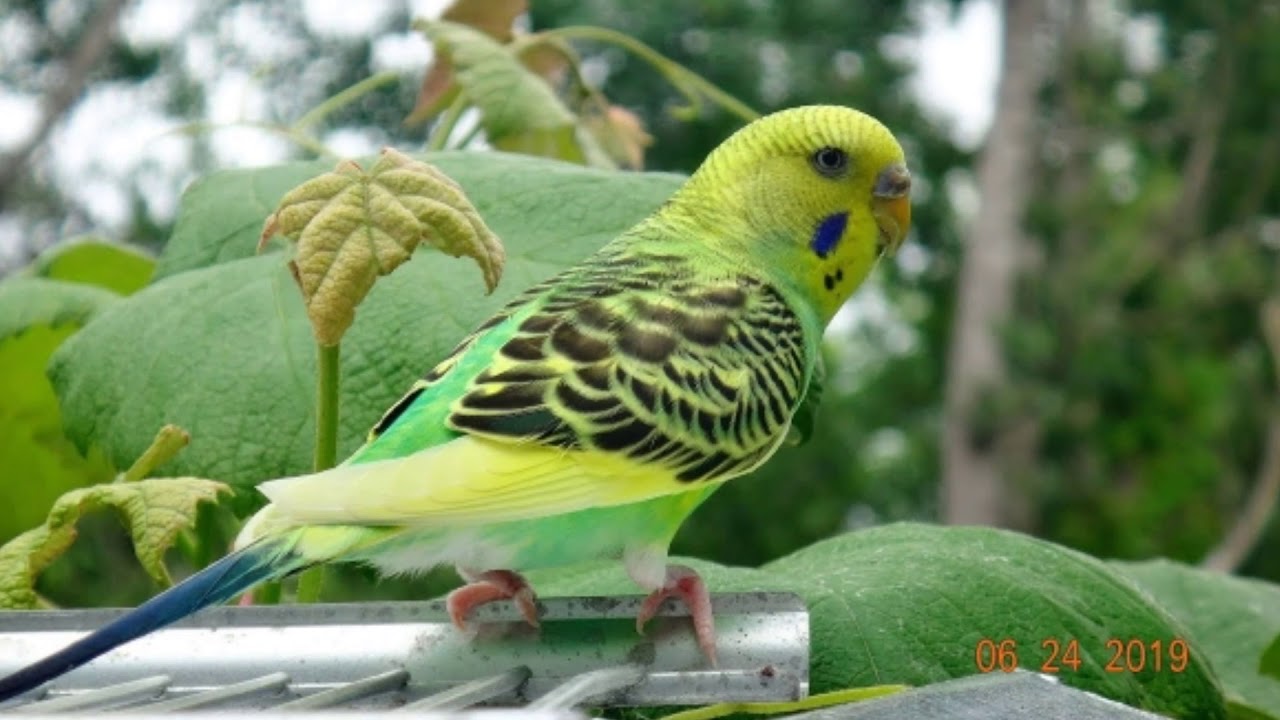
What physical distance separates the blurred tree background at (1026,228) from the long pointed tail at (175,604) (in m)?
5.69

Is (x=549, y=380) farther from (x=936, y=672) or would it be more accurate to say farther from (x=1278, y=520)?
(x=1278, y=520)

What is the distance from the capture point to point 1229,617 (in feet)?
4.45

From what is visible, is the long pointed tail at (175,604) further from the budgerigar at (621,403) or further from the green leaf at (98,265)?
the green leaf at (98,265)

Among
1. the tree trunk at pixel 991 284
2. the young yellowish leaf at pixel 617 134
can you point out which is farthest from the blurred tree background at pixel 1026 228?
the young yellowish leaf at pixel 617 134

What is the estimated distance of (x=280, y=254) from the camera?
1302mm

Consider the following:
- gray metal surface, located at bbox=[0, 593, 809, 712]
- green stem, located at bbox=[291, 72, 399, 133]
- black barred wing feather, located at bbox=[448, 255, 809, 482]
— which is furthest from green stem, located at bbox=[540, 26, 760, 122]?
gray metal surface, located at bbox=[0, 593, 809, 712]

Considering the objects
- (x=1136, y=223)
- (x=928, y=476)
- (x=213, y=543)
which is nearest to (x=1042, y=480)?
(x=928, y=476)

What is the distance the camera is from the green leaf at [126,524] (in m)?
1.00

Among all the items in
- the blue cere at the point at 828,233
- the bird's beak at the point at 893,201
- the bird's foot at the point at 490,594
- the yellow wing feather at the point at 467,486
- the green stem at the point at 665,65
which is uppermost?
the green stem at the point at 665,65

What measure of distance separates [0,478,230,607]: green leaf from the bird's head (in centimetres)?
37

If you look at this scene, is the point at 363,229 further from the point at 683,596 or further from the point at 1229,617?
the point at 1229,617

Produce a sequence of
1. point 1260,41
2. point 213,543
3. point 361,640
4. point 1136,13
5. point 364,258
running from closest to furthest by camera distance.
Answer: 1. point 361,640
2. point 364,258
3. point 213,543
4. point 1260,41
5. point 1136,13

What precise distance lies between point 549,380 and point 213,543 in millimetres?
398

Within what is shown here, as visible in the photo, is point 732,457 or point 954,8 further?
point 954,8
